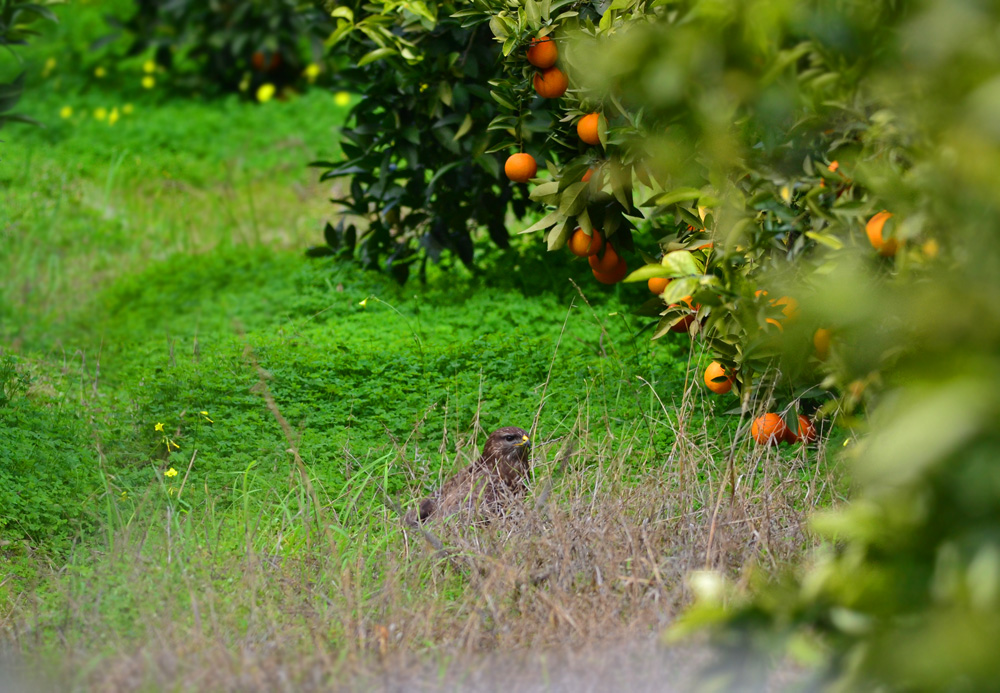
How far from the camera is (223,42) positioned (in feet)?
28.7

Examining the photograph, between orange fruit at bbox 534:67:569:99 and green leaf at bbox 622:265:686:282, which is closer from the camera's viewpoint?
green leaf at bbox 622:265:686:282

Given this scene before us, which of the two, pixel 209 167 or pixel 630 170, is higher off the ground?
pixel 630 170

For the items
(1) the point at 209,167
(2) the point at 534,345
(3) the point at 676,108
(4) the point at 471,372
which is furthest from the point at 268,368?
(1) the point at 209,167

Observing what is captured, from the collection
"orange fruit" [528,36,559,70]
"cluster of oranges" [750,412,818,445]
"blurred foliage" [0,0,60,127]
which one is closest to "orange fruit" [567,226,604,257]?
"orange fruit" [528,36,559,70]

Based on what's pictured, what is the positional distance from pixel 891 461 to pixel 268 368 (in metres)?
3.56

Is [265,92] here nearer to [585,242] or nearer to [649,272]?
[585,242]

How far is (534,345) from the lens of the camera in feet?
15.1

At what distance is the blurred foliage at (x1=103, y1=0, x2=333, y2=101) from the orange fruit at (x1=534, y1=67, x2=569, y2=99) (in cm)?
505

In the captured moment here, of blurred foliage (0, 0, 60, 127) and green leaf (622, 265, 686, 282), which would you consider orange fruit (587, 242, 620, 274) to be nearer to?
→ green leaf (622, 265, 686, 282)

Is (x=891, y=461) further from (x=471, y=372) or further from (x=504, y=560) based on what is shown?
(x=471, y=372)

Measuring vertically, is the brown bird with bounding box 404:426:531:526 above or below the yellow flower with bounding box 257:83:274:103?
below

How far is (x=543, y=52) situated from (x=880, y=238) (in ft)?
5.75

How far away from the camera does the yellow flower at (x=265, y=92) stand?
9023 mm

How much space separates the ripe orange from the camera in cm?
359
